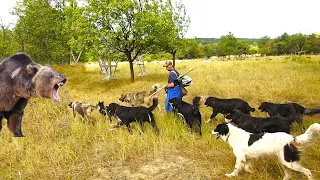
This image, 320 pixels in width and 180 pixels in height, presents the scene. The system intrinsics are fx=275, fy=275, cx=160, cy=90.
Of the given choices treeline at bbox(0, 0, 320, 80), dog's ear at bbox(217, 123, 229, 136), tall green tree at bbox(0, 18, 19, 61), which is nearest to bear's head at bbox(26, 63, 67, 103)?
dog's ear at bbox(217, 123, 229, 136)

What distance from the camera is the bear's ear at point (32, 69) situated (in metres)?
1.00

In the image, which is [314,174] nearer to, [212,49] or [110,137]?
[110,137]

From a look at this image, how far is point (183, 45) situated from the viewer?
27594 mm

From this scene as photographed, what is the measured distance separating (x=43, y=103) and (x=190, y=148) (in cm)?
644

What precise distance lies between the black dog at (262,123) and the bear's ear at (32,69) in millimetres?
6674

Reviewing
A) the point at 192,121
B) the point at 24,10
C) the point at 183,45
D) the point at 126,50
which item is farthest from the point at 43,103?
the point at 24,10

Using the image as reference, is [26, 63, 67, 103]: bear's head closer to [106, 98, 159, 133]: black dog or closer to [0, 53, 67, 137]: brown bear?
[0, 53, 67, 137]: brown bear

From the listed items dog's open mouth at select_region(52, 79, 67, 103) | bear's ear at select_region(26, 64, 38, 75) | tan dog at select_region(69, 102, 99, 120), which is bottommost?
tan dog at select_region(69, 102, 99, 120)

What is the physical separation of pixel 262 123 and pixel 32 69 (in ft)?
22.2

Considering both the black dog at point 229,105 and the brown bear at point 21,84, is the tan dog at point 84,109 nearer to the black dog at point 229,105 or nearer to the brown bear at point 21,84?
the black dog at point 229,105

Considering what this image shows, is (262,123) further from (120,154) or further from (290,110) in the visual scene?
(120,154)

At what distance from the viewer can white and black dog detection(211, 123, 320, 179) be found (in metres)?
4.78

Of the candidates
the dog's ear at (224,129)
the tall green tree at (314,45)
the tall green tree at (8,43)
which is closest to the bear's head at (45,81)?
the dog's ear at (224,129)

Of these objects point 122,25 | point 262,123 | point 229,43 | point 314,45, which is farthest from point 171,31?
point 314,45
